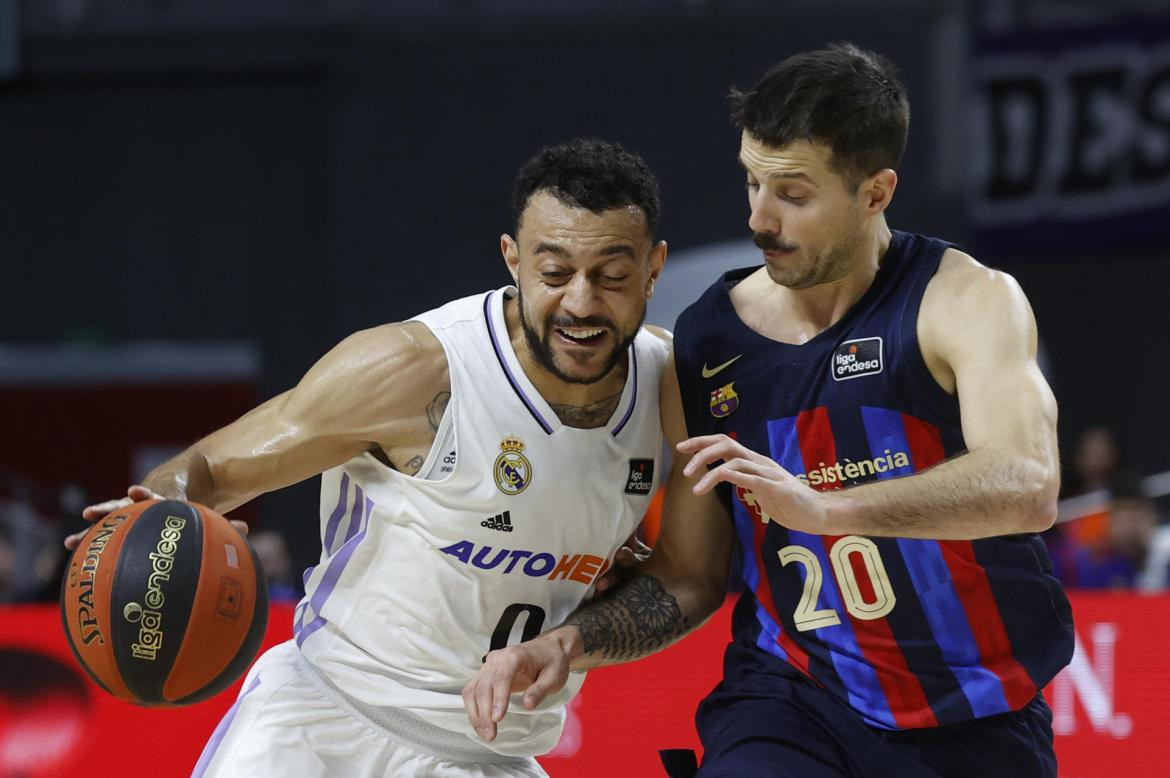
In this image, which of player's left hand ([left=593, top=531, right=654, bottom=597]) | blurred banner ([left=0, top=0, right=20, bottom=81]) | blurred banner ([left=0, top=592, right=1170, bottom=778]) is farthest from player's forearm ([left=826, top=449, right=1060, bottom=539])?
blurred banner ([left=0, top=0, right=20, bottom=81])

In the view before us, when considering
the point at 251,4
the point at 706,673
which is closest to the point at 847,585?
the point at 706,673

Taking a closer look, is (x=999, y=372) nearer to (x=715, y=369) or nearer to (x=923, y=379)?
(x=923, y=379)

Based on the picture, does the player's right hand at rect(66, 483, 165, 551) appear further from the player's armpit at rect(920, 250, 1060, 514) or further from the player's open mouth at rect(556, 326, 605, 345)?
the player's armpit at rect(920, 250, 1060, 514)

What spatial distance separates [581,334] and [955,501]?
3.26 feet

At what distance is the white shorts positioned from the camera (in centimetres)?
356

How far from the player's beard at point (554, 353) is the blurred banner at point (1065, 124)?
306 inches

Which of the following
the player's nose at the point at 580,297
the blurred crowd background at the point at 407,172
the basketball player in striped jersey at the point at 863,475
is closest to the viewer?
the basketball player in striped jersey at the point at 863,475

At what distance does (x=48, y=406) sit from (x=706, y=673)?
1022 centimetres

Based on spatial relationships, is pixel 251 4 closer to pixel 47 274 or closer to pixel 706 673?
pixel 47 274

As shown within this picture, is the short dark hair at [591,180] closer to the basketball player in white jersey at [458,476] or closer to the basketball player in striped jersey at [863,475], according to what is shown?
the basketball player in white jersey at [458,476]

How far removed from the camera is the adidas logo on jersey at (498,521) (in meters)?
3.54

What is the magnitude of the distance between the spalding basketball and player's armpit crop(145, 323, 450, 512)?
0.23 metres

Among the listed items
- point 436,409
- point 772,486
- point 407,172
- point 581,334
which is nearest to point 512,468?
point 436,409

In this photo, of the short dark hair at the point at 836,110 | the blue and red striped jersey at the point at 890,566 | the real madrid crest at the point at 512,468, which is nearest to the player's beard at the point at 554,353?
the real madrid crest at the point at 512,468
